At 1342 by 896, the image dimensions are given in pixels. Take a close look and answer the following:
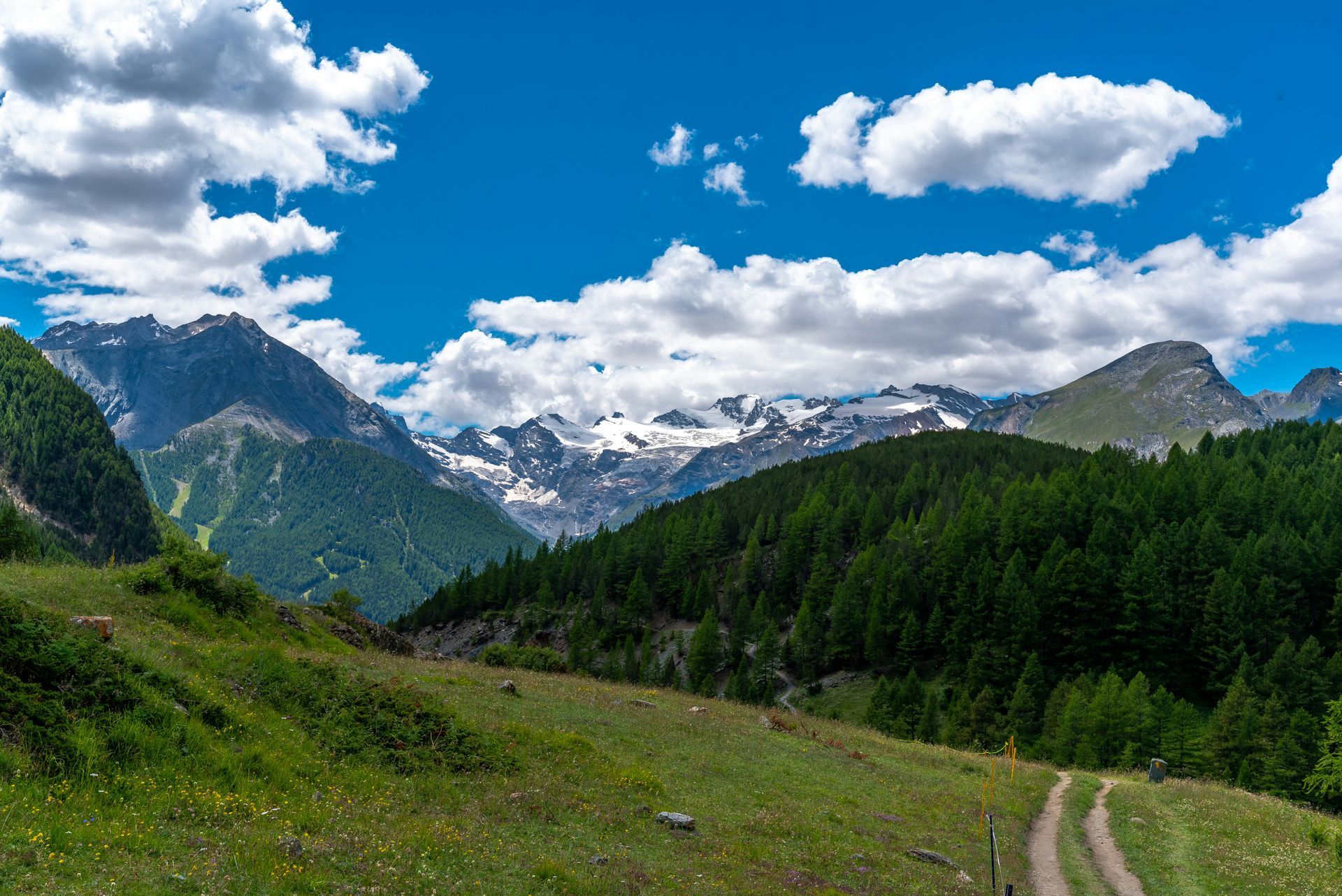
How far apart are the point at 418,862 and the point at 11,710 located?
8.87m

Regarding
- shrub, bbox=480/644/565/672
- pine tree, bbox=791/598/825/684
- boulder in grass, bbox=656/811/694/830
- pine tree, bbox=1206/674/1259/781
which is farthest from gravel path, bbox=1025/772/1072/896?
pine tree, bbox=791/598/825/684

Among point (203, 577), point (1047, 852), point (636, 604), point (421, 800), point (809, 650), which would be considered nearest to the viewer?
point (421, 800)

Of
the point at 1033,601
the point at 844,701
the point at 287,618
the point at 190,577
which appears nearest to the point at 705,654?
the point at 844,701

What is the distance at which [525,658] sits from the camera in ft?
265

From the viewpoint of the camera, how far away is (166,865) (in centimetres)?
1198

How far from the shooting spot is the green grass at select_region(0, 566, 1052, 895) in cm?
1282

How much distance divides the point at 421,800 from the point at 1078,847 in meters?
24.3

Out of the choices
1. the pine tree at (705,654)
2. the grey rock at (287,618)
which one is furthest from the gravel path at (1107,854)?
the pine tree at (705,654)

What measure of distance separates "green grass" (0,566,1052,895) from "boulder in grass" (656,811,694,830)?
21.6 inches

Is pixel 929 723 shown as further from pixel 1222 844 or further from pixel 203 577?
pixel 203 577

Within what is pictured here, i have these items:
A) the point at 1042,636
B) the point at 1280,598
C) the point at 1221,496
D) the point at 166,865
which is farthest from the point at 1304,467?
the point at 166,865

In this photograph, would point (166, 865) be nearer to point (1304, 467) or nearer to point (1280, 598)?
point (1280, 598)

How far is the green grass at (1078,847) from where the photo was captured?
23.0 m

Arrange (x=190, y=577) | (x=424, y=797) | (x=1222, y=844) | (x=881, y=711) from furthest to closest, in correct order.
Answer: (x=881, y=711)
(x=190, y=577)
(x=1222, y=844)
(x=424, y=797)
